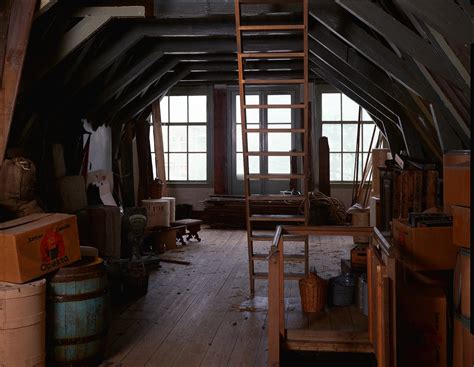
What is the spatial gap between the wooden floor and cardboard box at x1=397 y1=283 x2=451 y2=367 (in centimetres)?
100

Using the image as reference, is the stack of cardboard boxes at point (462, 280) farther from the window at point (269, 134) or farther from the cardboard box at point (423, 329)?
the window at point (269, 134)

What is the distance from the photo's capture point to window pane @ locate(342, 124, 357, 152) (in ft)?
35.1

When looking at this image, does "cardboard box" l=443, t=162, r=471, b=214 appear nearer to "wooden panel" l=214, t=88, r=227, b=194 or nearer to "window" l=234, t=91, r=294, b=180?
"window" l=234, t=91, r=294, b=180

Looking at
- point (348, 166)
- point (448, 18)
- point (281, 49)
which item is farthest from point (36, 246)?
point (348, 166)

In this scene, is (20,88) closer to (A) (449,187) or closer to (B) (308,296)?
(B) (308,296)

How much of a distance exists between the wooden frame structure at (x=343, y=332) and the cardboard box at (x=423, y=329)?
0.18m

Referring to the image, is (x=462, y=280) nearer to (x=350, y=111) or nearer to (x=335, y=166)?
(x=335, y=166)

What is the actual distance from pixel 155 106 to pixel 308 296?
6337 mm

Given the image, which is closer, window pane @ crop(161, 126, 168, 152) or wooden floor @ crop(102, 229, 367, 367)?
wooden floor @ crop(102, 229, 367, 367)

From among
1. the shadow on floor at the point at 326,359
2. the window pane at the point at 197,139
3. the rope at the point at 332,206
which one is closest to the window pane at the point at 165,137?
the window pane at the point at 197,139

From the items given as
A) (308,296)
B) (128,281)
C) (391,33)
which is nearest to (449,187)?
(391,33)

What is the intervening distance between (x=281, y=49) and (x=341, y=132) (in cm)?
416

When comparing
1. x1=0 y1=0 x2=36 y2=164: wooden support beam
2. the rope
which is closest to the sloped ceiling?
x1=0 y1=0 x2=36 y2=164: wooden support beam

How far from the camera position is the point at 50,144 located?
634cm
